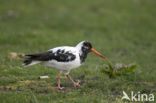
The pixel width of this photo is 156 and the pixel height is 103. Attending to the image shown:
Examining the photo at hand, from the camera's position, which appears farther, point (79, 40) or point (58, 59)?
point (79, 40)

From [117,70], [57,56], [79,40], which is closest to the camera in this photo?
[57,56]

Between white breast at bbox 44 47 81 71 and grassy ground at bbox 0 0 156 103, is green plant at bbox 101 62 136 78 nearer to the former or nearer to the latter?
grassy ground at bbox 0 0 156 103

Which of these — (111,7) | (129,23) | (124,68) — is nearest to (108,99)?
(124,68)

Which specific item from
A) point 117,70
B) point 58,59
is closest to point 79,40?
point 117,70

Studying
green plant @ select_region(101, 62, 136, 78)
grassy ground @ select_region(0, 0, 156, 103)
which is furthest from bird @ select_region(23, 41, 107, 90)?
green plant @ select_region(101, 62, 136, 78)

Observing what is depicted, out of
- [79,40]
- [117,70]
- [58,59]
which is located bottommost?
[117,70]

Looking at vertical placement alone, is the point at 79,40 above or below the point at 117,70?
above

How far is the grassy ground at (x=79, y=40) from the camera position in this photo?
8.81 metres

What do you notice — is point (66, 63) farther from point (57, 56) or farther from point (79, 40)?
point (79, 40)

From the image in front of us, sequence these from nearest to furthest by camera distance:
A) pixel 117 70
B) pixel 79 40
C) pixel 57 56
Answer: pixel 57 56, pixel 117 70, pixel 79 40

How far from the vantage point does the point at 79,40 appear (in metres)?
16.7

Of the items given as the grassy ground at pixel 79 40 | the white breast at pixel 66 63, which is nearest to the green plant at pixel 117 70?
the grassy ground at pixel 79 40

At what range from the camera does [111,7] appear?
71.2 feet

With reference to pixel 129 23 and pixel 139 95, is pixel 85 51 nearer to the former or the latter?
pixel 139 95
